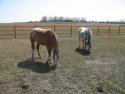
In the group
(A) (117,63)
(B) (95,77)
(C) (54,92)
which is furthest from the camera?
(A) (117,63)

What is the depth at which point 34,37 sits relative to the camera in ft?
38.6

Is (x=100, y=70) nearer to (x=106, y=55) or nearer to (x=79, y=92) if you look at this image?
(x=79, y=92)

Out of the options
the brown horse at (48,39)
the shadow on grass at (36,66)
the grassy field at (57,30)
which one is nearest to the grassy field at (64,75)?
the shadow on grass at (36,66)

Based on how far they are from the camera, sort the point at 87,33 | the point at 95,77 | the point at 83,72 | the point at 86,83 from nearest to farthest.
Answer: the point at 86,83 → the point at 95,77 → the point at 83,72 → the point at 87,33

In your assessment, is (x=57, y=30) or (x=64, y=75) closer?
(x=64, y=75)

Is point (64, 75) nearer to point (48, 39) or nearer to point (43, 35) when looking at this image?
point (48, 39)

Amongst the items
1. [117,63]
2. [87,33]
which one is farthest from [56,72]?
[87,33]

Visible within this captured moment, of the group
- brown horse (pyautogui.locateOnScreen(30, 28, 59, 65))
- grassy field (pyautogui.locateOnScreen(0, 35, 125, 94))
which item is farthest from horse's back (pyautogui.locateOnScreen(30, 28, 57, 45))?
grassy field (pyautogui.locateOnScreen(0, 35, 125, 94))

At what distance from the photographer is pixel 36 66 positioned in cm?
1042

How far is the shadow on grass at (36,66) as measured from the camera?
970 cm

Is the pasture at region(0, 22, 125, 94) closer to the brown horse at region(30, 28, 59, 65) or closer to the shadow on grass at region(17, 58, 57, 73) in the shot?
the shadow on grass at region(17, 58, 57, 73)

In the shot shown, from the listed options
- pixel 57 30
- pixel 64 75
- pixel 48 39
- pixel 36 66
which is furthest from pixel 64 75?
pixel 57 30

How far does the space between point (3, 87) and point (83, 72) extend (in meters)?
3.24

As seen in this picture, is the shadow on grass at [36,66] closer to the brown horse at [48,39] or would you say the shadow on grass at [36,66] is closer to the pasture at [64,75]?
the pasture at [64,75]
